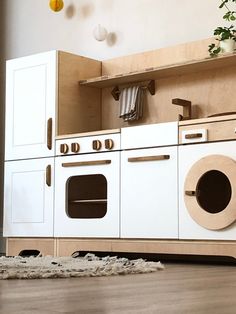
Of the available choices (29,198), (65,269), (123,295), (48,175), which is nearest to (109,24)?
(48,175)

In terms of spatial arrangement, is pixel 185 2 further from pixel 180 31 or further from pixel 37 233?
pixel 37 233

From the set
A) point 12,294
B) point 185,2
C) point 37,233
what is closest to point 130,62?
point 185,2

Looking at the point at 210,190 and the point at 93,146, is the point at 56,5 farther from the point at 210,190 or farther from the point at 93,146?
the point at 210,190

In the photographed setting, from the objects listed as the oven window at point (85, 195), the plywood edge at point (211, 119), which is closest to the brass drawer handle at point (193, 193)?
the plywood edge at point (211, 119)

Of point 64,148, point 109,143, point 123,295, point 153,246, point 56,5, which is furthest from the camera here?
Result: point 56,5

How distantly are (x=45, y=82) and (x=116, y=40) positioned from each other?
612mm

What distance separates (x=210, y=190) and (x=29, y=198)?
1.35m

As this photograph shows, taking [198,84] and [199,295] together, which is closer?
[199,295]

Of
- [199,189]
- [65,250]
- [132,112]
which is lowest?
[65,250]

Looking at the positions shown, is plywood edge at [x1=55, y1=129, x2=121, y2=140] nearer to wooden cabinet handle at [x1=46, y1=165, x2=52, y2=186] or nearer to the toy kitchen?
the toy kitchen

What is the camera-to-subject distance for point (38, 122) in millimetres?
4191

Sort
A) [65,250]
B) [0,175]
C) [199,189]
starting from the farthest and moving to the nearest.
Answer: [0,175]
[65,250]
[199,189]

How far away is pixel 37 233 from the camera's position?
13.4 feet

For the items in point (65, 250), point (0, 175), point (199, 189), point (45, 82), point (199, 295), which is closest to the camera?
point (199, 295)
